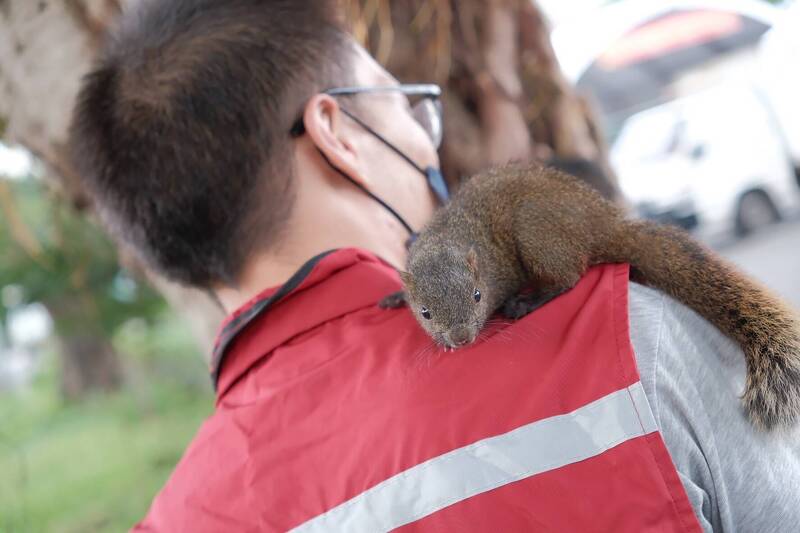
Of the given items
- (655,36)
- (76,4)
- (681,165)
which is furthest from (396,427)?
(655,36)

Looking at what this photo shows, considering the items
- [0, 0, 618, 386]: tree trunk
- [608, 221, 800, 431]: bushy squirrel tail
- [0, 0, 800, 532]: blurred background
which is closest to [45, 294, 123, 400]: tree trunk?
[0, 0, 800, 532]: blurred background

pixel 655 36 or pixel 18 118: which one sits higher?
pixel 18 118

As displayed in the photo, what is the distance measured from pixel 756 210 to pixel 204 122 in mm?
3539

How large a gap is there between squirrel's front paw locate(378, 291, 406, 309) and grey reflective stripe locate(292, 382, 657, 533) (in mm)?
320

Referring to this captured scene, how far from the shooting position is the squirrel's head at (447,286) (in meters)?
1.17

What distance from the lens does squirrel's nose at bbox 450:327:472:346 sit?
1.00 m

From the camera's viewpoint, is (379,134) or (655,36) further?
(655,36)

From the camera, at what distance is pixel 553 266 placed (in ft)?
3.85

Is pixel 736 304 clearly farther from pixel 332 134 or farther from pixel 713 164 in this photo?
pixel 713 164

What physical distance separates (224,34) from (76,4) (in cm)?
94

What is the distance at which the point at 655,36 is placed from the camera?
5.24 meters

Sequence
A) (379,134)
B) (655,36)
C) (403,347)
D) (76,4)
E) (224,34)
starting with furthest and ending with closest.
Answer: (655,36) < (76,4) < (379,134) < (224,34) < (403,347)

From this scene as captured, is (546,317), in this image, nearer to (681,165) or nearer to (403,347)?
(403,347)

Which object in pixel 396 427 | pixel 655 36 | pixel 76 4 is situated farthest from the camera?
pixel 655 36
